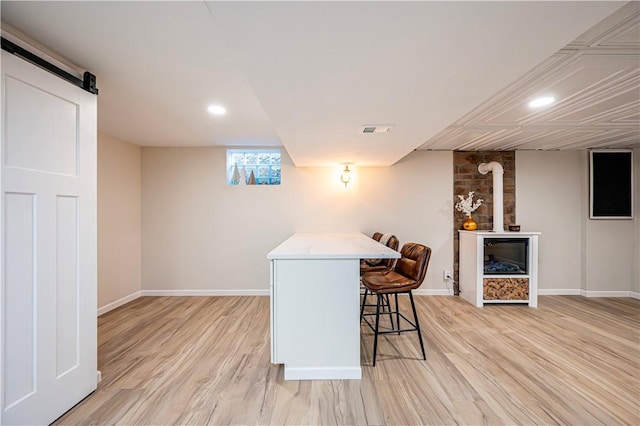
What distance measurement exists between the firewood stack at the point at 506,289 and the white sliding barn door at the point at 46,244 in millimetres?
4319

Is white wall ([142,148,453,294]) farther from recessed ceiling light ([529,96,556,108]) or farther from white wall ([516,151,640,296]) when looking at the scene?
recessed ceiling light ([529,96,556,108])

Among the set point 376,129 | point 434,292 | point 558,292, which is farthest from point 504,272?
point 376,129

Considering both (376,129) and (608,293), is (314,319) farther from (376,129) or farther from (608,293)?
(608,293)

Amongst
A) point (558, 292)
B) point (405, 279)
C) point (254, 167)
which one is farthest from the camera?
point (254, 167)

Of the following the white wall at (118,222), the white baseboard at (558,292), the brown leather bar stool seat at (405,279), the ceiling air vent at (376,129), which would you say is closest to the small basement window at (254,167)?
the white wall at (118,222)

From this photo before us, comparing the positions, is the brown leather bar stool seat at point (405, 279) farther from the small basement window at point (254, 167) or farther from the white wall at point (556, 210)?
the white wall at point (556, 210)

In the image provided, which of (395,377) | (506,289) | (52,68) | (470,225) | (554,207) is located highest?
(52,68)

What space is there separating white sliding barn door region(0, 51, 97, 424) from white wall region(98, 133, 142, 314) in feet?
6.81

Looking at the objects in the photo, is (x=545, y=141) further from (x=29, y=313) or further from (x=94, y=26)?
(x=29, y=313)

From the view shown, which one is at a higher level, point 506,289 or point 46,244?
point 46,244

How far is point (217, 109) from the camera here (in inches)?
114

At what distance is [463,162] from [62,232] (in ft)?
15.6

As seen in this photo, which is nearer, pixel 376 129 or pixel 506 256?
pixel 376 129

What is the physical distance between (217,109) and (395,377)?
2.75m
